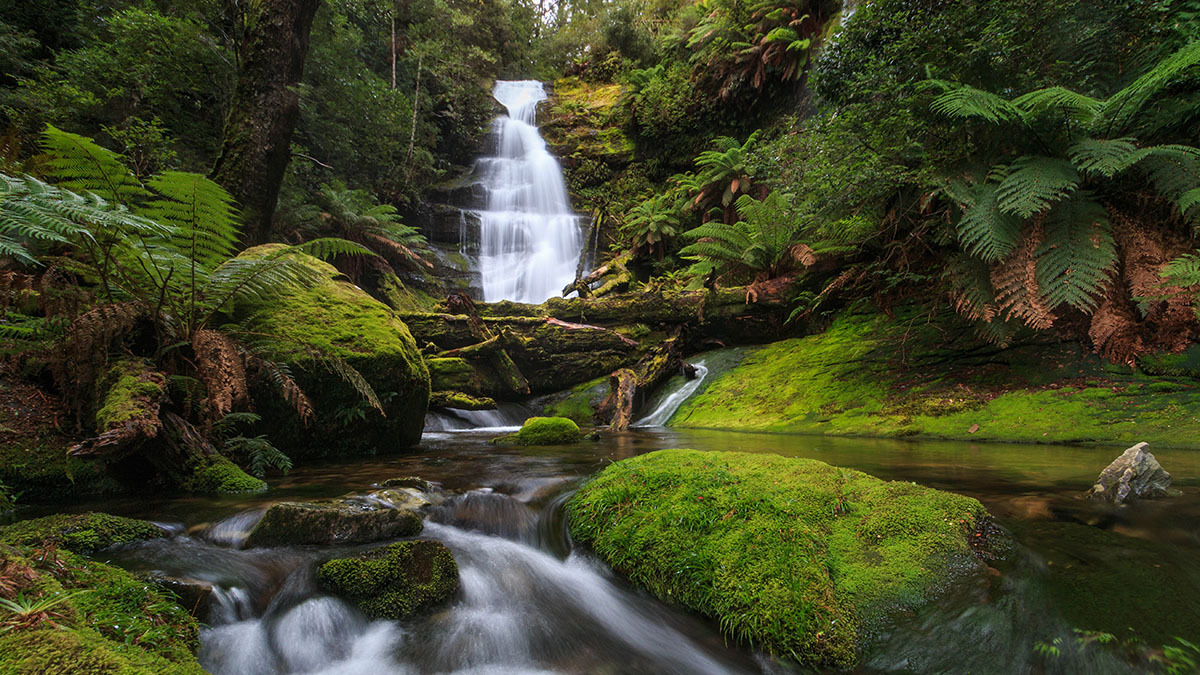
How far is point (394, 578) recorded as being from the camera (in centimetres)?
217

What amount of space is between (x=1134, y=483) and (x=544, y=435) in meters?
4.73

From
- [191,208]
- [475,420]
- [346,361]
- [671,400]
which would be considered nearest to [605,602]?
[346,361]

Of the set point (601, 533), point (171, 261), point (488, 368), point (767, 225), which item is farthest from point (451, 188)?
point (601, 533)

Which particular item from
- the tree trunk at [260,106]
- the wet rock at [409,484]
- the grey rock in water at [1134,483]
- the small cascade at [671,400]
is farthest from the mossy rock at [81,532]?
the small cascade at [671,400]

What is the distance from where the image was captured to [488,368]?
8.43 metres

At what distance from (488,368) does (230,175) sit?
4.39m

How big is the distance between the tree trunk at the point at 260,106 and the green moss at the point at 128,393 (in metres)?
3.25

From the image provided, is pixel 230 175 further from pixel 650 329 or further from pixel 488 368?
pixel 650 329

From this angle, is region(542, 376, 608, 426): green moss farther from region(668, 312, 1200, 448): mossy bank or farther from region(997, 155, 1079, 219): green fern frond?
region(997, 155, 1079, 219): green fern frond

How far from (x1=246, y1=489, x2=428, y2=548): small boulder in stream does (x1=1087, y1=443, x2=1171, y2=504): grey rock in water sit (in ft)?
12.3

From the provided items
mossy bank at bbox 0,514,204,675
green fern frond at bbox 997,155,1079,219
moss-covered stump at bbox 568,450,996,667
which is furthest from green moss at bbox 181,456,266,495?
green fern frond at bbox 997,155,1079,219

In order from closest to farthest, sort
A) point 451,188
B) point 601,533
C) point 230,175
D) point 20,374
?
point 601,533 → point 20,374 → point 230,175 → point 451,188

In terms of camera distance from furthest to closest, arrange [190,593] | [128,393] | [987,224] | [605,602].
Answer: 1. [987,224]
2. [128,393]
3. [605,602]
4. [190,593]

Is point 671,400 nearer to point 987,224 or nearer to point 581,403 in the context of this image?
point 581,403
